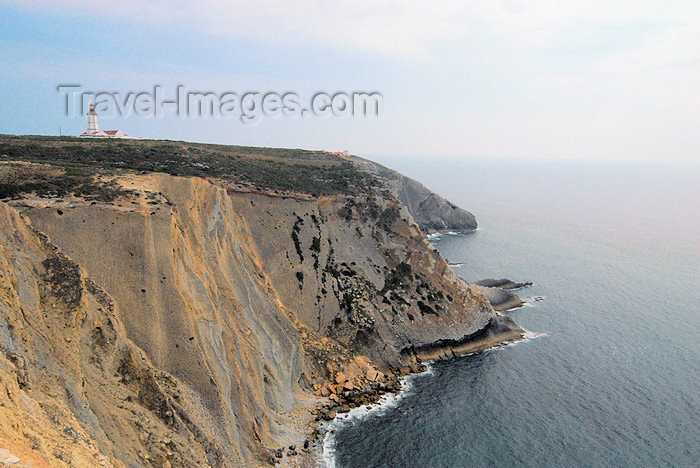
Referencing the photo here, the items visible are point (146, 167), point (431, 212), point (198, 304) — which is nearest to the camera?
point (198, 304)

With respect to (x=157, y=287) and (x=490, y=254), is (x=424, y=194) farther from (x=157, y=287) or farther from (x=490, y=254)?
(x=157, y=287)

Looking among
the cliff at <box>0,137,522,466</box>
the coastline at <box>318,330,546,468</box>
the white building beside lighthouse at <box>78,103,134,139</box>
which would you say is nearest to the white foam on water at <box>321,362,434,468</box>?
the coastline at <box>318,330,546,468</box>

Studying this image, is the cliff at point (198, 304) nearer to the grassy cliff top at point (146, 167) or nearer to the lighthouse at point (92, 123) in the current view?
the grassy cliff top at point (146, 167)

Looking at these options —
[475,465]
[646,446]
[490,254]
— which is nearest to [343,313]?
[475,465]

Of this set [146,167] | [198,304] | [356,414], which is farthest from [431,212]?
[198,304]

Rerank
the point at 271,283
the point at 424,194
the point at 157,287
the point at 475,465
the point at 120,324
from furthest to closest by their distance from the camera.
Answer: the point at 424,194 → the point at 271,283 → the point at 475,465 → the point at 157,287 → the point at 120,324

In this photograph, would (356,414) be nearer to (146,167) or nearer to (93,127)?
(146,167)

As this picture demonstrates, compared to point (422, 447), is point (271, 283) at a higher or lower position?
higher
